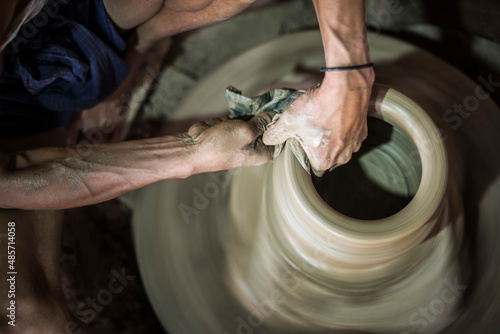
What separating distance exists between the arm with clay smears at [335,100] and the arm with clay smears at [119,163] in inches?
4.4

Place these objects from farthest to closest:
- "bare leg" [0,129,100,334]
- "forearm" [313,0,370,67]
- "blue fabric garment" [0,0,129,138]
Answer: "blue fabric garment" [0,0,129,138], "bare leg" [0,129,100,334], "forearm" [313,0,370,67]

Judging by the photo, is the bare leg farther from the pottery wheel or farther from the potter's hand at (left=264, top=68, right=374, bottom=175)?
the potter's hand at (left=264, top=68, right=374, bottom=175)

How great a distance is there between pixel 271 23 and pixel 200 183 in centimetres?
129

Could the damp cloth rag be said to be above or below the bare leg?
above

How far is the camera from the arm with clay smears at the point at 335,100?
4.44 feet

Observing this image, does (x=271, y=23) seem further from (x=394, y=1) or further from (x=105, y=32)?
(x=105, y=32)

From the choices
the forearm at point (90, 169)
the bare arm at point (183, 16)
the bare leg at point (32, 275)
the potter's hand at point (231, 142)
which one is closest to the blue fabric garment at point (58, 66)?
the bare arm at point (183, 16)

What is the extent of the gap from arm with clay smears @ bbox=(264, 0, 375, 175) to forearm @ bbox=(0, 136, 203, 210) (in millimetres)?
326

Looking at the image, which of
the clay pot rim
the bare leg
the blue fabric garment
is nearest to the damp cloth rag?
the clay pot rim

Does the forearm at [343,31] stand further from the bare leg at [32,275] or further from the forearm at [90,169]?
the bare leg at [32,275]

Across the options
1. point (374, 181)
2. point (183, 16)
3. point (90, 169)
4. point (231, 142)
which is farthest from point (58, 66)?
point (374, 181)

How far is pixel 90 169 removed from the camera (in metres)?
1.58

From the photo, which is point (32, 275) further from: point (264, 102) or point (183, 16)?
point (183, 16)

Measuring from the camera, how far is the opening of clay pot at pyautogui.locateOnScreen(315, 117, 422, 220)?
66.5 inches
